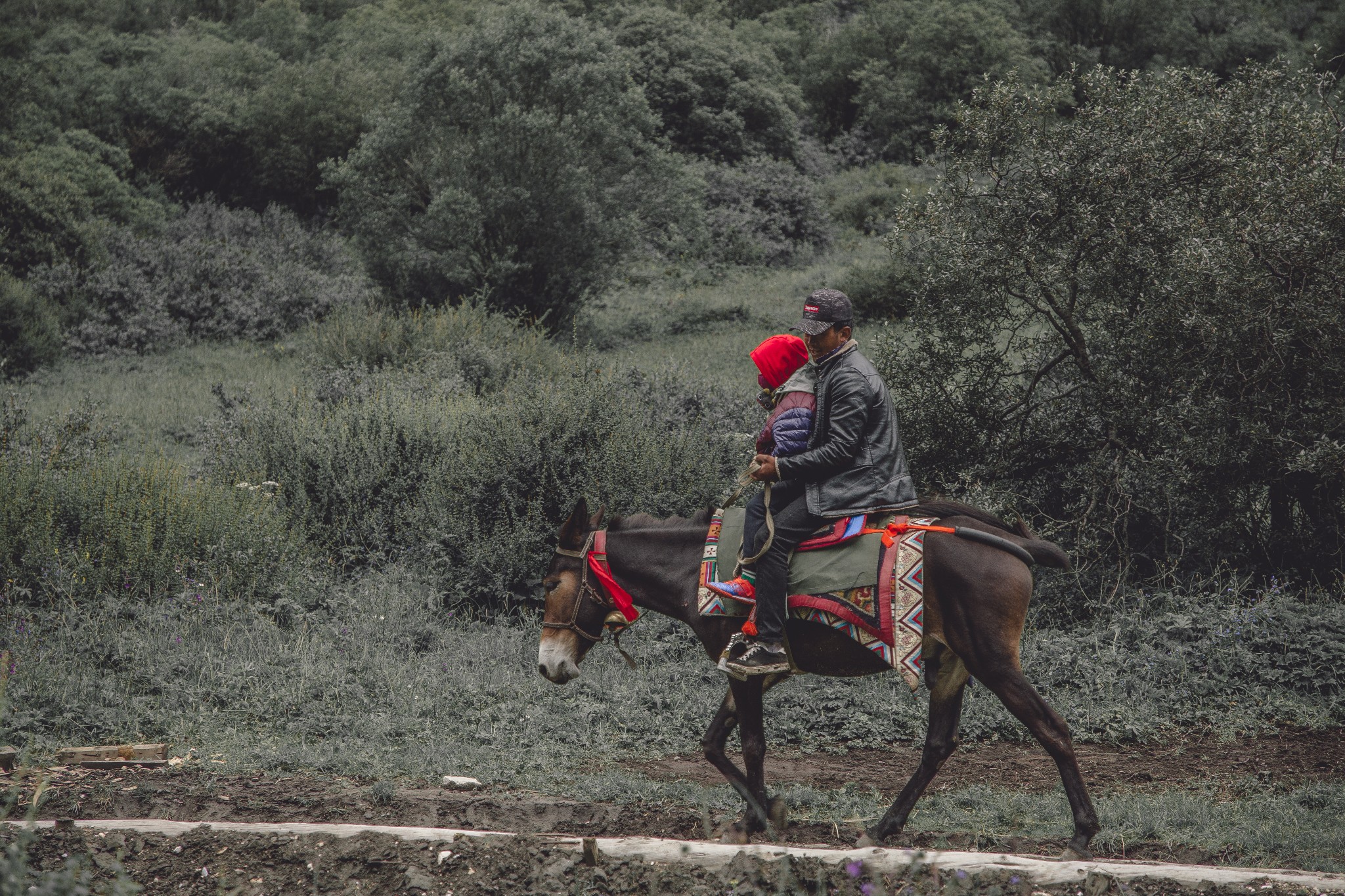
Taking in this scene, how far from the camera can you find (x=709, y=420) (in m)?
14.7

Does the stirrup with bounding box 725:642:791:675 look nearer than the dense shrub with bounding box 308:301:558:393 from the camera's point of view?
Yes

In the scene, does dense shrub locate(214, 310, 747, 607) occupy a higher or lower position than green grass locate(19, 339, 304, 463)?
higher

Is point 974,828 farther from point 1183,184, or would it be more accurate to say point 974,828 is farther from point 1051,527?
point 1183,184

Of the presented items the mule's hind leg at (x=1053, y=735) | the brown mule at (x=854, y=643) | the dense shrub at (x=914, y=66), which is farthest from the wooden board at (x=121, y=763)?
the dense shrub at (x=914, y=66)

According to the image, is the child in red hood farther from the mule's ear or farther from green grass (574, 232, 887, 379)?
green grass (574, 232, 887, 379)

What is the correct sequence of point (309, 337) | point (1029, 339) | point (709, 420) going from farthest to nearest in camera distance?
point (309, 337), point (709, 420), point (1029, 339)

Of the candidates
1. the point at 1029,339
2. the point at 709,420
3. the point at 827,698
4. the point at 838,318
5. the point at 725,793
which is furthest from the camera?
the point at 709,420

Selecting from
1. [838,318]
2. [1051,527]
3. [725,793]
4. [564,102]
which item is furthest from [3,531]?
[564,102]

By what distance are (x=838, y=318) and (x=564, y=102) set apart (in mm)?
21235

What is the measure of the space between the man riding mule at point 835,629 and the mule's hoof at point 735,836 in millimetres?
10

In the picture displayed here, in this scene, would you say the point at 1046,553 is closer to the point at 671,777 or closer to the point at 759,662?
the point at 759,662

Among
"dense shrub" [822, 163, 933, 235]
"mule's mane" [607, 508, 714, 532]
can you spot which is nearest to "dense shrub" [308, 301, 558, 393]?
"mule's mane" [607, 508, 714, 532]

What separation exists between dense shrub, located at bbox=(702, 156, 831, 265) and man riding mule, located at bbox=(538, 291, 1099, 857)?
2672 cm

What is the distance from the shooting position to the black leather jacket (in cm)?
547
